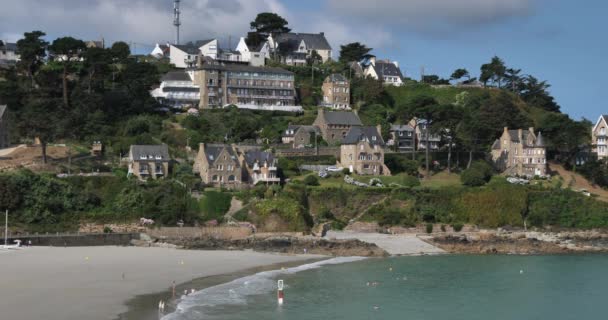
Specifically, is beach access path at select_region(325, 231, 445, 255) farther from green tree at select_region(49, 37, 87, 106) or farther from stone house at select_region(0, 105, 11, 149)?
green tree at select_region(49, 37, 87, 106)

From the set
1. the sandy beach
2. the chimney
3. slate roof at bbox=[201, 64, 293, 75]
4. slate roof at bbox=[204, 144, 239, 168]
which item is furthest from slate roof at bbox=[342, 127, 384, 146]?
the chimney

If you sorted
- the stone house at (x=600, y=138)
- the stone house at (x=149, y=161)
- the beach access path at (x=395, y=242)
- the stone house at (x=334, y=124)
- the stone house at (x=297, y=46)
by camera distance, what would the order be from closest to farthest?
the beach access path at (x=395, y=242) → the stone house at (x=149, y=161) → the stone house at (x=334, y=124) → the stone house at (x=600, y=138) → the stone house at (x=297, y=46)

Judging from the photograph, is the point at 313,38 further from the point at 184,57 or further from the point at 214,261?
the point at 214,261

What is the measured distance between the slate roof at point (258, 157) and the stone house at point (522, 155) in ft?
68.7

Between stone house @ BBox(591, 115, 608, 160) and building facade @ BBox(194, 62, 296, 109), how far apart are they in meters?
27.6

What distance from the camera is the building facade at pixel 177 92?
78.0 meters

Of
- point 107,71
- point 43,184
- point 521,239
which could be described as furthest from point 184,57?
point 521,239

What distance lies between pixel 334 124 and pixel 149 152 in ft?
64.6

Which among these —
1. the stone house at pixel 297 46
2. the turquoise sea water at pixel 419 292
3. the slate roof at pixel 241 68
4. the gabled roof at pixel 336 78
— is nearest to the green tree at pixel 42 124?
the slate roof at pixel 241 68

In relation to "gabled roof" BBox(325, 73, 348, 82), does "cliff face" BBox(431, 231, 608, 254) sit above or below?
below

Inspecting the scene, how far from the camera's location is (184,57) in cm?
8850

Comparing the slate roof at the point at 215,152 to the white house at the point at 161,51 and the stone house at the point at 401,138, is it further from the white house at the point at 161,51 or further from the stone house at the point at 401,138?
the white house at the point at 161,51

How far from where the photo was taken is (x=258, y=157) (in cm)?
6206

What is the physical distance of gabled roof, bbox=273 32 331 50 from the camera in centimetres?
9419
